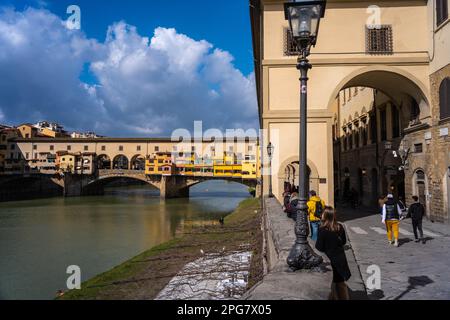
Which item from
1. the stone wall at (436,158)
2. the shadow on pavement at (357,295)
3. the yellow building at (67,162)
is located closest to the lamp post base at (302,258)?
the shadow on pavement at (357,295)

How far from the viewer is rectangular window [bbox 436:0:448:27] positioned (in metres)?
13.4

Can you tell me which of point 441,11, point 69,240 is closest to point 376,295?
point 441,11

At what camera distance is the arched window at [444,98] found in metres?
13.3

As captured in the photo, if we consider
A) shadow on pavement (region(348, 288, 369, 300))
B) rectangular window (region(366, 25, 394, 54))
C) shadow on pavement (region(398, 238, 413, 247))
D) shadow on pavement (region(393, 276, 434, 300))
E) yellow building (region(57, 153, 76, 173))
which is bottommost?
shadow on pavement (region(398, 238, 413, 247))

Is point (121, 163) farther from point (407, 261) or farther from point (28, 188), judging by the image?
point (407, 261)

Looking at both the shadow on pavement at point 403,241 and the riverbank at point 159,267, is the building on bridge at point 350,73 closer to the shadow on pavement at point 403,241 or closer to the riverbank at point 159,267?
the riverbank at point 159,267

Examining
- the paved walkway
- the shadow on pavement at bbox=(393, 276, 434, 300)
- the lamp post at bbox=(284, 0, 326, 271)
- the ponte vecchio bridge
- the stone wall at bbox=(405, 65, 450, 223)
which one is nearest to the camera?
the paved walkway

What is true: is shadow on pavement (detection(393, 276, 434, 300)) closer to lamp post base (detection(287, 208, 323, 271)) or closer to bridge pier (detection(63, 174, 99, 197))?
lamp post base (detection(287, 208, 323, 271))

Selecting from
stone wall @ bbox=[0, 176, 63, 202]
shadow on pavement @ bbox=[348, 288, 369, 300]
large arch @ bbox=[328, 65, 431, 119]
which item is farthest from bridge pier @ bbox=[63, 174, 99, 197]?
shadow on pavement @ bbox=[348, 288, 369, 300]

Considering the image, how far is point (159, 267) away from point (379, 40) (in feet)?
43.4

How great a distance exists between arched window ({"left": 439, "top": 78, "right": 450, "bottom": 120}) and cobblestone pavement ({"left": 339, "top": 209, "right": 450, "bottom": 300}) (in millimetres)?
4253

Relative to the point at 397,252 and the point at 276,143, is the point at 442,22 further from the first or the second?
the point at 397,252
